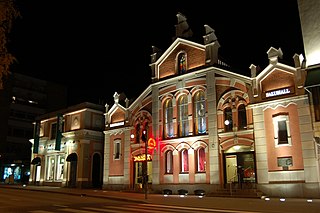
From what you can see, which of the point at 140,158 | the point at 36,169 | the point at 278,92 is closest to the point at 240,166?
the point at 278,92

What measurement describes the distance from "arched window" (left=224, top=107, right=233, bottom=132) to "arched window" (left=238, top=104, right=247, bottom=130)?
0.84 m

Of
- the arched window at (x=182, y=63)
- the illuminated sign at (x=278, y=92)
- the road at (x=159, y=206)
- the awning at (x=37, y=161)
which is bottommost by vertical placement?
the road at (x=159, y=206)

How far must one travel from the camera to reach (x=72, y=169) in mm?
43281

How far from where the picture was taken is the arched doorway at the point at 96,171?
42812mm

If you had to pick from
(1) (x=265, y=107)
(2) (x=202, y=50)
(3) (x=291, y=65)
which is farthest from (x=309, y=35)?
(2) (x=202, y=50)

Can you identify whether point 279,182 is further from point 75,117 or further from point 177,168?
point 75,117

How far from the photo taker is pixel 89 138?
4272 cm

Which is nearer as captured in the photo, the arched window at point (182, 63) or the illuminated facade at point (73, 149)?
the arched window at point (182, 63)

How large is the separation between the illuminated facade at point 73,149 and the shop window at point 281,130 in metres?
24.6

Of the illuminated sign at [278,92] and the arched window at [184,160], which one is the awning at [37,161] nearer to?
the arched window at [184,160]

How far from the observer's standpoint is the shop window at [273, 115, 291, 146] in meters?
25.5

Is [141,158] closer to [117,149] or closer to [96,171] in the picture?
[117,149]

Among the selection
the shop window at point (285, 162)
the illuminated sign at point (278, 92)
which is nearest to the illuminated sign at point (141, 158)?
the shop window at point (285, 162)

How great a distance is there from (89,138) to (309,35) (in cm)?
2875
